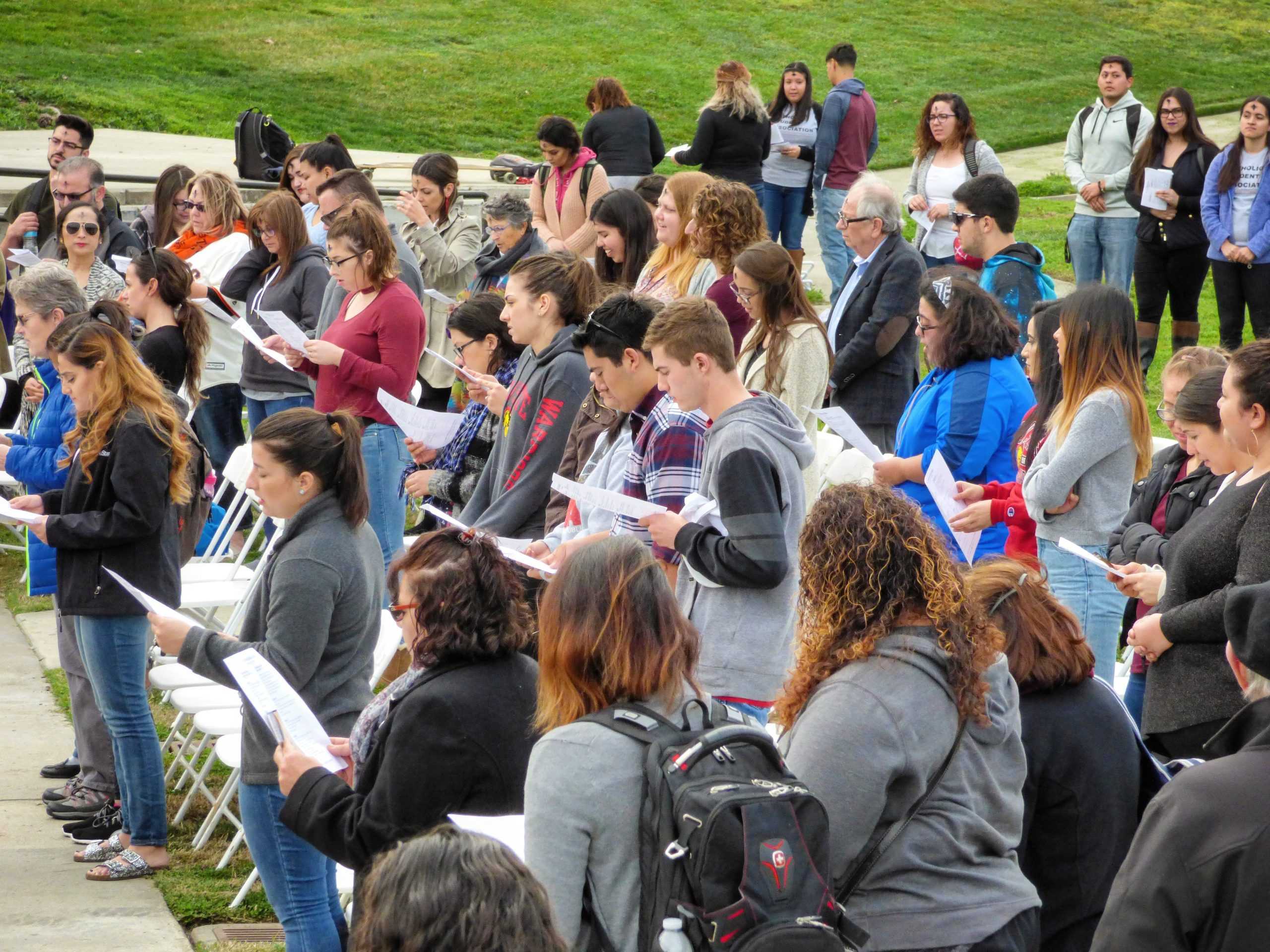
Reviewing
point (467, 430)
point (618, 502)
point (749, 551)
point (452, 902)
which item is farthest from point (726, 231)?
point (452, 902)

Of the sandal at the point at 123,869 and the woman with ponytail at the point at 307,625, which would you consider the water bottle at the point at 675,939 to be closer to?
the woman with ponytail at the point at 307,625

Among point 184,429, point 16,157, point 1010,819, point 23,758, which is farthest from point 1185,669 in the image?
point 16,157

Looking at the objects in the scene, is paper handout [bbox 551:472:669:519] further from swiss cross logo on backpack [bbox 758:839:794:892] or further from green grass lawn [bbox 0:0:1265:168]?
green grass lawn [bbox 0:0:1265:168]

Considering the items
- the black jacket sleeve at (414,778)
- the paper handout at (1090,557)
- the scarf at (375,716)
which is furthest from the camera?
the paper handout at (1090,557)

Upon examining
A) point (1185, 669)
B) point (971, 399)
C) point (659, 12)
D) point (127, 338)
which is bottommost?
point (1185, 669)

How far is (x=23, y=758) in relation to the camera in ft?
21.0

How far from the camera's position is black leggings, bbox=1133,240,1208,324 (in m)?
10.3

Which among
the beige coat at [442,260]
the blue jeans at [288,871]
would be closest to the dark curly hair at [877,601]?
the blue jeans at [288,871]

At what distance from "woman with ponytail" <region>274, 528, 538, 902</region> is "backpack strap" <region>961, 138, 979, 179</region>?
688 cm

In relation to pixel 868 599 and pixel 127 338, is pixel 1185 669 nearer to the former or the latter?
pixel 868 599

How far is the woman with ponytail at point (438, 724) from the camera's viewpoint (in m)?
3.11

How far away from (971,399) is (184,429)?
2899 millimetres

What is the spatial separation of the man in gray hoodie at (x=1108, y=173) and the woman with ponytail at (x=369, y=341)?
20.2ft

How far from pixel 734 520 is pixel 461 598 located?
3.28 ft
